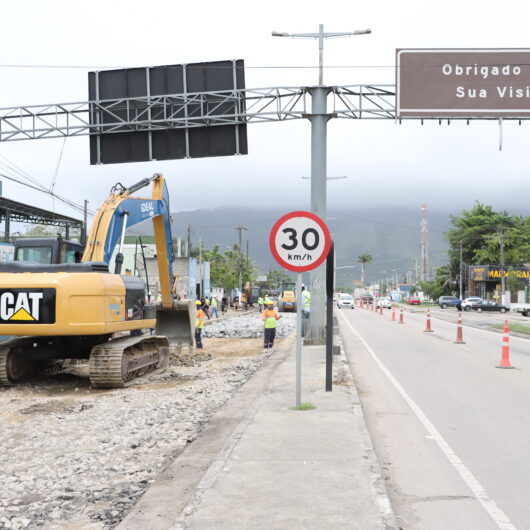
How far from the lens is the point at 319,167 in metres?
21.6

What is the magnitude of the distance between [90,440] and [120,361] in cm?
417

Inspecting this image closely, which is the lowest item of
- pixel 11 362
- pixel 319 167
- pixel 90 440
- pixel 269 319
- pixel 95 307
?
pixel 90 440

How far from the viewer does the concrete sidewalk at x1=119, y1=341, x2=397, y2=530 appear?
16.1 ft

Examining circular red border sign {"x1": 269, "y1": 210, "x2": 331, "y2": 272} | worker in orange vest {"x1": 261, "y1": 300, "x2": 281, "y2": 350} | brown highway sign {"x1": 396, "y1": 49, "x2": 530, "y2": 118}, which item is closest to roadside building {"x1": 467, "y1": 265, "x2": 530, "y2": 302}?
brown highway sign {"x1": 396, "y1": 49, "x2": 530, "y2": 118}

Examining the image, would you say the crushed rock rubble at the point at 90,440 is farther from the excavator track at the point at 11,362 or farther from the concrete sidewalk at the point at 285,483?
the concrete sidewalk at the point at 285,483

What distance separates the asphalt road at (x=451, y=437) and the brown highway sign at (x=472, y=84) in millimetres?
7193

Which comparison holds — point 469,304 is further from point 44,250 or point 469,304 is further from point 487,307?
point 44,250

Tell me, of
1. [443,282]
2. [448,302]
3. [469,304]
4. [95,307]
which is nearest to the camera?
[95,307]

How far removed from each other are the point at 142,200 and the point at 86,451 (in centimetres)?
824

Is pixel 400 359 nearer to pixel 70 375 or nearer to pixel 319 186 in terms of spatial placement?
pixel 319 186

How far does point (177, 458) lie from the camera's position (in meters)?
7.23

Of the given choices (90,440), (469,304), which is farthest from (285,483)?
(469,304)

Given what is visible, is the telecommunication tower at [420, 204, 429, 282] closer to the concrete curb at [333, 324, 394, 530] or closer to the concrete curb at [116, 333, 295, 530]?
the concrete curb at [116, 333, 295, 530]

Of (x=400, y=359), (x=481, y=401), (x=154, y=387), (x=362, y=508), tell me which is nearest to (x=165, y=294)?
(x=154, y=387)
